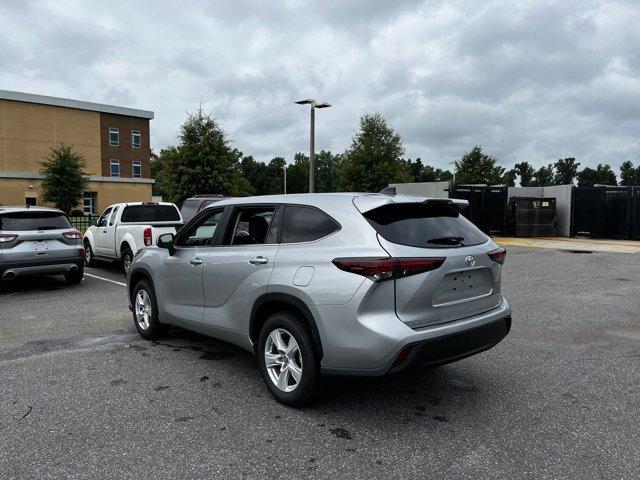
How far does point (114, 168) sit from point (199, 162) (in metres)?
25.5

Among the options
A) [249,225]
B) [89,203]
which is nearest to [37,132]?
[89,203]

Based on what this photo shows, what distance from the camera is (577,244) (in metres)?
19.1

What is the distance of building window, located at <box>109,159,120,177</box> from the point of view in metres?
56.5

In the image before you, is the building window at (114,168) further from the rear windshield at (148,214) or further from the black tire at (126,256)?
the black tire at (126,256)

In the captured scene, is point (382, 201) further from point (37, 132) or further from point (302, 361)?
point (37, 132)

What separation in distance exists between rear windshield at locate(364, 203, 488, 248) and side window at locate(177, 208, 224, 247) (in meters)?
1.78

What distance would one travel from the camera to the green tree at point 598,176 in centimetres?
9406

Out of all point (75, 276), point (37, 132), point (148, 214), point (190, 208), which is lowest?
point (75, 276)

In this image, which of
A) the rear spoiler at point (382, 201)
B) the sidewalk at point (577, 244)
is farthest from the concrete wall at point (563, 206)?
the rear spoiler at point (382, 201)

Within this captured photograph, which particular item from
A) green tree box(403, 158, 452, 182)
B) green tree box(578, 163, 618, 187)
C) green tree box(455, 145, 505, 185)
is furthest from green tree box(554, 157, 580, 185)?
green tree box(455, 145, 505, 185)

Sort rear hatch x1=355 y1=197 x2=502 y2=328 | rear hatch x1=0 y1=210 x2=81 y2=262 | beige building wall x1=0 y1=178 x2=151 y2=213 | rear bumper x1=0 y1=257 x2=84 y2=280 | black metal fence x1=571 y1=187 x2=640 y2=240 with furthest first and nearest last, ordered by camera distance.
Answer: beige building wall x1=0 y1=178 x2=151 y2=213 → black metal fence x1=571 y1=187 x2=640 y2=240 → rear hatch x1=0 y1=210 x2=81 y2=262 → rear bumper x1=0 y1=257 x2=84 y2=280 → rear hatch x1=355 y1=197 x2=502 y2=328

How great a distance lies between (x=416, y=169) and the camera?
131 m

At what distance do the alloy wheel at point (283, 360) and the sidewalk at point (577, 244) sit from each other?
15521 mm

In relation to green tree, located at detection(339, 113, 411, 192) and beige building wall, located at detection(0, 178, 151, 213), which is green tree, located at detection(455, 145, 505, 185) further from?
beige building wall, located at detection(0, 178, 151, 213)
